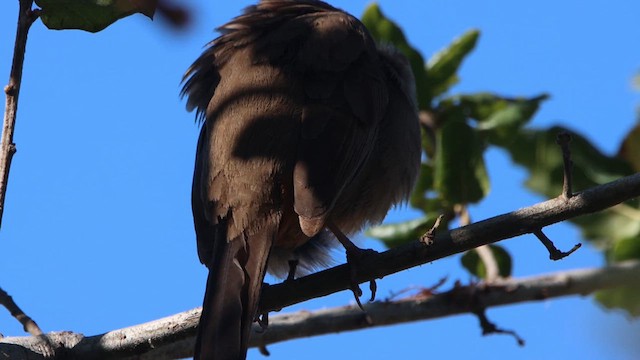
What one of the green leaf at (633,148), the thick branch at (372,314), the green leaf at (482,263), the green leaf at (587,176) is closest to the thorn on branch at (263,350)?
the thick branch at (372,314)

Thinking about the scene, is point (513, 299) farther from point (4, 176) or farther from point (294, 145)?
point (4, 176)

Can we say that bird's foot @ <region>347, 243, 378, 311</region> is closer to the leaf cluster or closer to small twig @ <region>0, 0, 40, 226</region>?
the leaf cluster

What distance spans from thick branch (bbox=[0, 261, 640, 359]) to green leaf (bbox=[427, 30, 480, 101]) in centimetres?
159

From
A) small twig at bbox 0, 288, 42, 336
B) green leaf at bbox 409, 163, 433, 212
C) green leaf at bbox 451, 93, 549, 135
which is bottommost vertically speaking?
green leaf at bbox 409, 163, 433, 212

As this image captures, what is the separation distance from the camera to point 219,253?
4.39m

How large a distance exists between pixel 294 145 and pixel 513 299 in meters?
1.76

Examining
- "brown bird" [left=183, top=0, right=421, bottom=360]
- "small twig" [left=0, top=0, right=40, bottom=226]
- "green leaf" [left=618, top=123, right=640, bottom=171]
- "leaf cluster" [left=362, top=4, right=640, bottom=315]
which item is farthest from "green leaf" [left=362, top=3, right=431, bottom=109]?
"small twig" [left=0, top=0, right=40, bottom=226]

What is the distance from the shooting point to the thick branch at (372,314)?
4.06 metres

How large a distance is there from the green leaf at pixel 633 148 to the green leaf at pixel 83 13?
3.23 metres

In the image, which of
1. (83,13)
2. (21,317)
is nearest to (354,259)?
(21,317)

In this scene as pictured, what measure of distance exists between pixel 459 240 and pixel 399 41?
2.75m

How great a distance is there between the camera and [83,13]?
3.68 m

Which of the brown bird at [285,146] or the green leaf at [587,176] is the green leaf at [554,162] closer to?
the green leaf at [587,176]

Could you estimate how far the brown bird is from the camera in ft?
14.3
